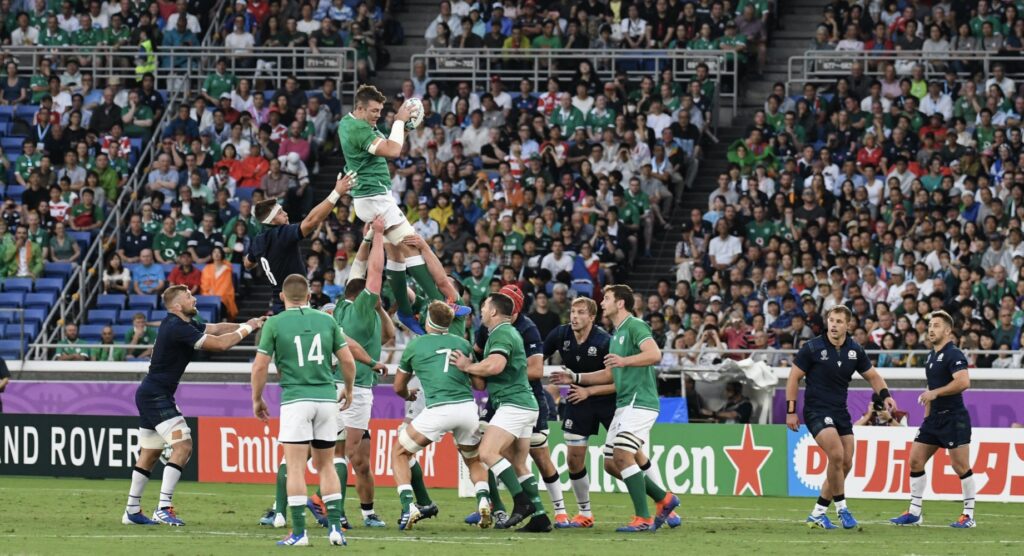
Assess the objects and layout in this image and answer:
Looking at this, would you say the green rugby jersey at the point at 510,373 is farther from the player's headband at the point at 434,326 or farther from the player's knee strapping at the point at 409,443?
the player's knee strapping at the point at 409,443

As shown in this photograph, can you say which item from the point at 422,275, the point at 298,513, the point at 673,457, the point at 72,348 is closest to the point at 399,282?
the point at 422,275

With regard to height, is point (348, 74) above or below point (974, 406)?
above

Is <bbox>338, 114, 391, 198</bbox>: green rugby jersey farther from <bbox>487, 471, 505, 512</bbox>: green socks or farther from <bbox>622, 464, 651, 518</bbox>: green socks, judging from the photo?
<bbox>622, 464, 651, 518</bbox>: green socks

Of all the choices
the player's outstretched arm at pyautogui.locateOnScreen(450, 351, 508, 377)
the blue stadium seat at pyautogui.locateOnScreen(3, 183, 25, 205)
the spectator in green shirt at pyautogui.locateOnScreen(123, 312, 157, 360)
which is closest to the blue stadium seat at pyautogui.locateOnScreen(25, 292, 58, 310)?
the spectator in green shirt at pyautogui.locateOnScreen(123, 312, 157, 360)

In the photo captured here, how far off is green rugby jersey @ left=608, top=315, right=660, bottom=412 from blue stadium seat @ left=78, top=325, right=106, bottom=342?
14.4m

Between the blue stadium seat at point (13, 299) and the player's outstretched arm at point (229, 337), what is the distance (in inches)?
548

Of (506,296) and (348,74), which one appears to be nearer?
(506,296)

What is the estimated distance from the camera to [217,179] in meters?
30.7

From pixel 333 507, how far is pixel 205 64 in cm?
2112

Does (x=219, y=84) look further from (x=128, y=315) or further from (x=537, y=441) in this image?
(x=537, y=441)

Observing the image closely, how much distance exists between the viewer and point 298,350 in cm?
1439

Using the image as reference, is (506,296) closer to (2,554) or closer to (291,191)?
(2,554)

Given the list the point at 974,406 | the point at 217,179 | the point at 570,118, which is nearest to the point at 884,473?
the point at 974,406

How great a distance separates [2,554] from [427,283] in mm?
5018
